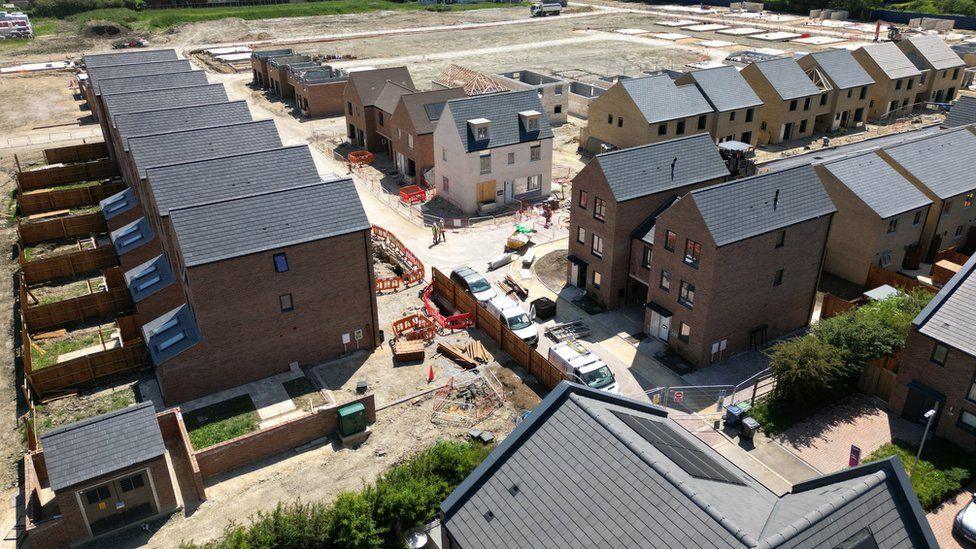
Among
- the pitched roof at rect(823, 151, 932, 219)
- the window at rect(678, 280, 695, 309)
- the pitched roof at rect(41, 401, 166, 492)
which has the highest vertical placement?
the pitched roof at rect(823, 151, 932, 219)

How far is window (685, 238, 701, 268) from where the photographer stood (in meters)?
34.0

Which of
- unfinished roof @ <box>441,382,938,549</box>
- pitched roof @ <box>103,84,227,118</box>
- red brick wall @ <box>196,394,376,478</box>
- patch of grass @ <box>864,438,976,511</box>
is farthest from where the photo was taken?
pitched roof @ <box>103,84,227,118</box>

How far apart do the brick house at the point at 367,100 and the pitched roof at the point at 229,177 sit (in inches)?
1156

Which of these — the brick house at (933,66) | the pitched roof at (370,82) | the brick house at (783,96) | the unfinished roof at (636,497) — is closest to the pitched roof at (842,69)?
the brick house at (783,96)

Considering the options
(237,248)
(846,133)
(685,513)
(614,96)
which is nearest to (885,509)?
(685,513)

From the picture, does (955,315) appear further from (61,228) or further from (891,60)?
(891,60)

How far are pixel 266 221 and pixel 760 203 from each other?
2518 cm

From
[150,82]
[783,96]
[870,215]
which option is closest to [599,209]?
[870,215]

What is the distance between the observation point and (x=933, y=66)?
A: 262ft

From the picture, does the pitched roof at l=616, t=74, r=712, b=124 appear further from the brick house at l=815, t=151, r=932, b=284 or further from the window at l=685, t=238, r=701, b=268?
the window at l=685, t=238, r=701, b=268

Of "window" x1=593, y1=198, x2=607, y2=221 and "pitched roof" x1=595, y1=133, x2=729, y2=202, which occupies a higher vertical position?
"pitched roof" x1=595, y1=133, x2=729, y2=202

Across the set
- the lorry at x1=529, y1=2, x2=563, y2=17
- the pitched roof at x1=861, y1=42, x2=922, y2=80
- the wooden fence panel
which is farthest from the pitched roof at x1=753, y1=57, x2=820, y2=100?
the lorry at x1=529, y1=2, x2=563, y2=17

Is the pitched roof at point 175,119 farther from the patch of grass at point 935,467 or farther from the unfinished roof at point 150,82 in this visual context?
the patch of grass at point 935,467

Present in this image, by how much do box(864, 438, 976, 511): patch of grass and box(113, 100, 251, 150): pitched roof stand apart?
46.3m
